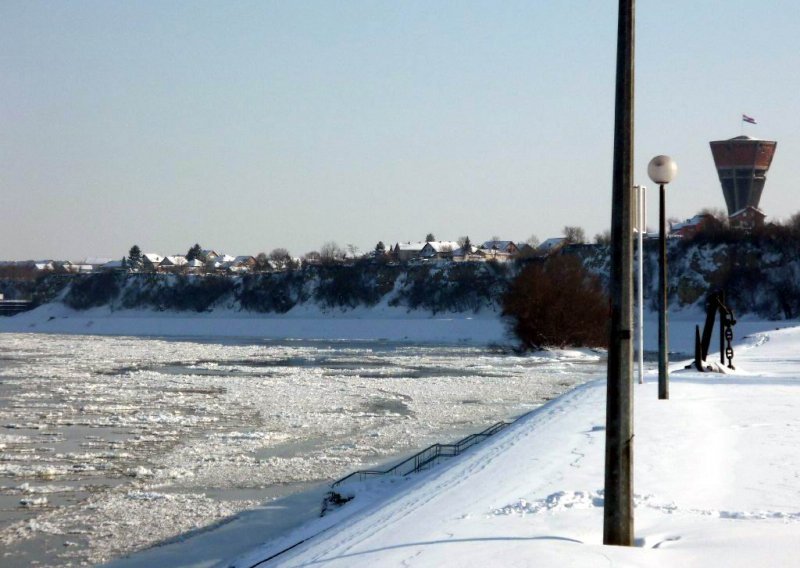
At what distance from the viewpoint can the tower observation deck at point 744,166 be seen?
162 meters

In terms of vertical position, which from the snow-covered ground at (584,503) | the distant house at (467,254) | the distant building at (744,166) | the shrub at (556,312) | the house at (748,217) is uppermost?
the distant building at (744,166)

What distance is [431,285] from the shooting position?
131m

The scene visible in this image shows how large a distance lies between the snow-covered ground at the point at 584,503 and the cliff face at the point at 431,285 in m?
86.2

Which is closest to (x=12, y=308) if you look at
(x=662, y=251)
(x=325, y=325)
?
(x=325, y=325)

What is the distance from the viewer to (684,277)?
379 feet

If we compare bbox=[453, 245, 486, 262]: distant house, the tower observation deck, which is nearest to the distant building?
the tower observation deck

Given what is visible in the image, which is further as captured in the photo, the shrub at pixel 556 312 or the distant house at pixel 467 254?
the distant house at pixel 467 254

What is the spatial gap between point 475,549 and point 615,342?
6.63 feet

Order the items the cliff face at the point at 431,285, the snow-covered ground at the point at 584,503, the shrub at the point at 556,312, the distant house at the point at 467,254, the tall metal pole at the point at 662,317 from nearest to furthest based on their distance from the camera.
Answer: the snow-covered ground at the point at 584,503
the tall metal pole at the point at 662,317
the shrub at the point at 556,312
the cliff face at the point at 431,285
the distant house at the point at 467,254

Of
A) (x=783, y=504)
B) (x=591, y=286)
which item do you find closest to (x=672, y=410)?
(x=783, y=504)

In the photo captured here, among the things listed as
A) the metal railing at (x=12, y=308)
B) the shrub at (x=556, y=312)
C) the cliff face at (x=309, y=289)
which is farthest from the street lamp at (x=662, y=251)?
the metal railing at (x=12, y=308)

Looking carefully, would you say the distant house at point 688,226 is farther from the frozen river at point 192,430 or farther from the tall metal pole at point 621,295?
the tall metal pole at point 621,295

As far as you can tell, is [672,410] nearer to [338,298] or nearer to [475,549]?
[475,549]

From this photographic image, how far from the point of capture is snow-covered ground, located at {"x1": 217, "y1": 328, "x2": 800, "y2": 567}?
8.45 metres
